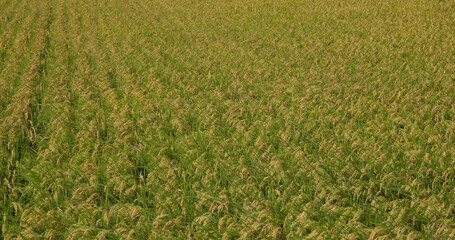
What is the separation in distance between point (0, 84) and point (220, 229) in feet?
23.7

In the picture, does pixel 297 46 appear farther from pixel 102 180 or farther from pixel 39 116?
pixel 102 180

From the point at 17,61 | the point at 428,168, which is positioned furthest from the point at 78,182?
the point at 17,61

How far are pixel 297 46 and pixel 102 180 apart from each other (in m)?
9.98

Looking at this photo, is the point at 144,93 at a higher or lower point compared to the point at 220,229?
lower

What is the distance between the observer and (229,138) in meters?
8.05

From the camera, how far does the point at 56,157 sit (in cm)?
760

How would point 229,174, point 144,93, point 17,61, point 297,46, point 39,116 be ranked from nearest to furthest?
point 229,174 < point 39,116 < point 144,93 < point 17,61 < point 297,46

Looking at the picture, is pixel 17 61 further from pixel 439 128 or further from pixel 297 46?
pixel 439 128

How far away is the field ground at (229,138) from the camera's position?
583cm

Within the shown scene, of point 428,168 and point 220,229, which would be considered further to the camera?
point 428,168

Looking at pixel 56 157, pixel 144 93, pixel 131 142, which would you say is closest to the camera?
pixel 56 157

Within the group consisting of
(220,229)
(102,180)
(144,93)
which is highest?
(220,229)

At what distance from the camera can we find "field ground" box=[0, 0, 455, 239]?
5832 millimetres

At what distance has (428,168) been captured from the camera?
6969 millimetres
